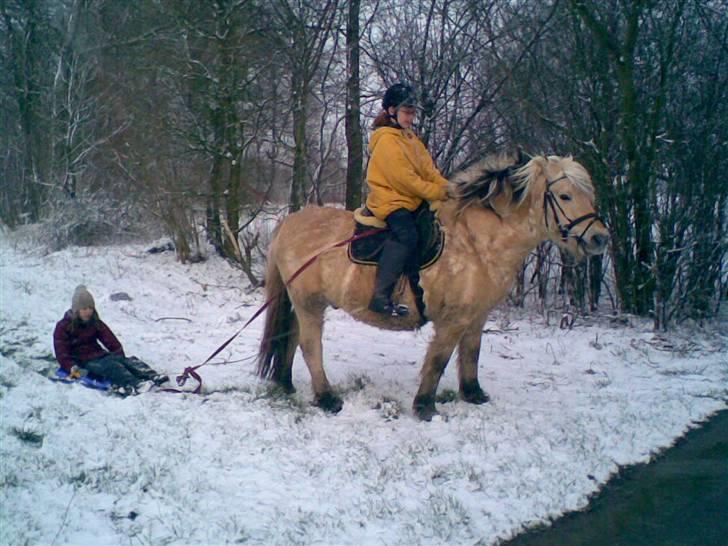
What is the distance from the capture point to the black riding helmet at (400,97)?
5.20 metres

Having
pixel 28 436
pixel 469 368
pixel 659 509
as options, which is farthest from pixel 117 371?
pixel 659 509

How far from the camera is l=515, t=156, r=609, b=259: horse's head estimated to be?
196 inches

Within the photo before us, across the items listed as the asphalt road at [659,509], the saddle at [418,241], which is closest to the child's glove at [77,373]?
the saddle at [418,241]

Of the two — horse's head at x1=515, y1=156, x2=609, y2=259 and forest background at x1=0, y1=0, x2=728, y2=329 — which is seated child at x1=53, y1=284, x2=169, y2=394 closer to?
horse's head at x1=515, y1=156, x2=609, y2=259

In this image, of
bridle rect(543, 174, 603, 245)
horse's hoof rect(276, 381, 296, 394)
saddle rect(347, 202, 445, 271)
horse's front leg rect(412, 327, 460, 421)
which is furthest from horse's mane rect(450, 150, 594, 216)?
horse's hoof rect(276, 381, 296, 394)

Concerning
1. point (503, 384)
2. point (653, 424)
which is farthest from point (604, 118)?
point (653, 424)

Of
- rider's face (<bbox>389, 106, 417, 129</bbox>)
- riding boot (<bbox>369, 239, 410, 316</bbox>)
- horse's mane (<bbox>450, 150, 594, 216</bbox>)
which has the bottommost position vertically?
riding boot (<bbox>369, 239, 410, 316</bbox>)

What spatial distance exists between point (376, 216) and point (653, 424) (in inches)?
123

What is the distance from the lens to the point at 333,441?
4.88 metres

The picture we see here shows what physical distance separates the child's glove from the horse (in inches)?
86.8

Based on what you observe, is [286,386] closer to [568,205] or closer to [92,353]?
[92,353]

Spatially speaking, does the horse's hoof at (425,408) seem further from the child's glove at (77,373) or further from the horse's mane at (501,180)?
the child's glove at (77,373)

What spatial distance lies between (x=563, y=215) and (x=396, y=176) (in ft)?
4.90

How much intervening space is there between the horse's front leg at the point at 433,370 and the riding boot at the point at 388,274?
1.54 ft
